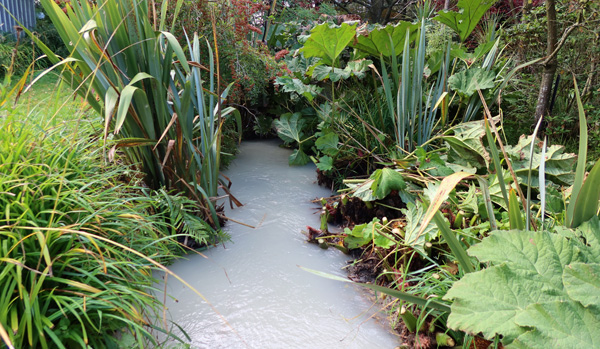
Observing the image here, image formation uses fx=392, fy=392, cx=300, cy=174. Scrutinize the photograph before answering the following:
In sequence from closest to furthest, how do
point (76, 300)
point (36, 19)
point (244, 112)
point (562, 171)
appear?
point (76, 300) → point (562, 171) → point (244, 112) → point (36, 19)

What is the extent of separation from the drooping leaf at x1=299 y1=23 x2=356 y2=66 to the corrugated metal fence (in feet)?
20.2

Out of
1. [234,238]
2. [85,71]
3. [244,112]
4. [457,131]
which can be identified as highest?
[85,71]

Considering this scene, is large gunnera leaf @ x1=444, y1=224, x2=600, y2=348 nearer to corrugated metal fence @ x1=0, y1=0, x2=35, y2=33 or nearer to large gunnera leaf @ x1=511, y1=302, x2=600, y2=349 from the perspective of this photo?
large gunnera leaf @ x1=511, y1=302, x2=600, y2=349

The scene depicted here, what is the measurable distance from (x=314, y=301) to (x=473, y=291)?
0.75 meters

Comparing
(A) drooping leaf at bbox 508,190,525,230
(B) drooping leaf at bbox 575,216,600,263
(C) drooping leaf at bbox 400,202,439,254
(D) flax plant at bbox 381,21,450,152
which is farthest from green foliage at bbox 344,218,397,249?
(D) flax plant at bbox 381,21,450,152

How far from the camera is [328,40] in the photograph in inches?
103

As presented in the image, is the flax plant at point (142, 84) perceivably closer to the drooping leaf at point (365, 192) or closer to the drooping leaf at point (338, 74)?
the drooping leaf at point (365, 192)

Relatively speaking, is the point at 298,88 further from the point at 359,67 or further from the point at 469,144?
the point at 469,144

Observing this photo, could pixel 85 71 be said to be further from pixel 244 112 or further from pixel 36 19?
pixel 36 19

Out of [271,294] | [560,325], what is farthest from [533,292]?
[271,294]

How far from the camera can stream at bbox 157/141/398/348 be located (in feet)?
4.54

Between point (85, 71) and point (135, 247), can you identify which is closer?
point (135, 247)

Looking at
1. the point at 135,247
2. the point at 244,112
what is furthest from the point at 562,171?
the point at 244,112

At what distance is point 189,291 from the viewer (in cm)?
161
